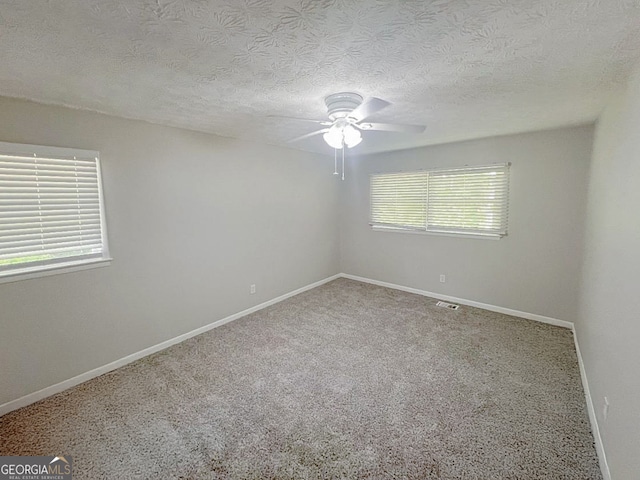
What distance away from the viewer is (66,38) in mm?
1272

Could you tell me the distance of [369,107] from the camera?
1915mm

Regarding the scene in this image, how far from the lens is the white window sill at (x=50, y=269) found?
2078mm

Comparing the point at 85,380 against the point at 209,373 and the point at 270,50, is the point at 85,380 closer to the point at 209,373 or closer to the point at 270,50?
the point at 209,373

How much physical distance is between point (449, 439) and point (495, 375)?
37.4 inches

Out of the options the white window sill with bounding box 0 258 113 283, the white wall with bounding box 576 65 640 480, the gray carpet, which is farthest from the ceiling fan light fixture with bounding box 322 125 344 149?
the white window sill with bounding box 0 258 113 283

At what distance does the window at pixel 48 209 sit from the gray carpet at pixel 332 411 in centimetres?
110

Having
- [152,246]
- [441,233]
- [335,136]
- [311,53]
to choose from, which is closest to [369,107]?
[335,136]

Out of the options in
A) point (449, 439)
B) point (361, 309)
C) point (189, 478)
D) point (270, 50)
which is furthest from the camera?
point (361, 309)

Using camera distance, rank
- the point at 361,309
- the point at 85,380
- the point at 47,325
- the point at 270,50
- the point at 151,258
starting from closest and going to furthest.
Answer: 1. the point at 270,50
2. the point at 47,325
3. the point at 85,380
4. the point at 151,258
5. the point at 361,309

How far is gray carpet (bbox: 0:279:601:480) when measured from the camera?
1.69 m

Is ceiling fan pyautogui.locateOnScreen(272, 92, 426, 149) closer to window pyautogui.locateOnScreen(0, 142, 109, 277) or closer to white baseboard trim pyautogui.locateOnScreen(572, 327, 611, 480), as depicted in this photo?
window pyautogui.locateOnScreen(0, 142, 109, 277)

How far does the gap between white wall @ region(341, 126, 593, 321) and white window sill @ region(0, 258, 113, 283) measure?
153 inches

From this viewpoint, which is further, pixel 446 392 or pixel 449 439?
pixel 446 392

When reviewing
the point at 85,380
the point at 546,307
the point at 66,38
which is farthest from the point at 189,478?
the point at 546,307
